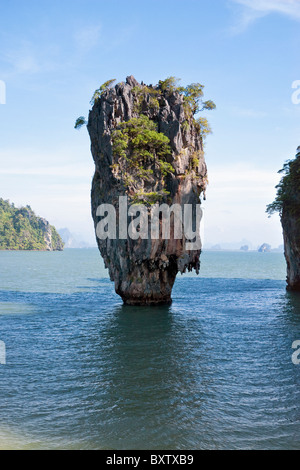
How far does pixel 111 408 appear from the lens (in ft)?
53.7

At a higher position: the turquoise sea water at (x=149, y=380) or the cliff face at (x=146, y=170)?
the cliff face at (x=146, y=170)

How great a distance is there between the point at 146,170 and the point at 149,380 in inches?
950

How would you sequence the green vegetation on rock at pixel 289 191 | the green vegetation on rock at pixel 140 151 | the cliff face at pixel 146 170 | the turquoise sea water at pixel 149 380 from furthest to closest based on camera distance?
the green vegetation on rock at pixel 289 191, the cliff face at pixel 146 170, the green vegetation on rock at pixel 140 151, the turquoise sea water at pixel 149 380

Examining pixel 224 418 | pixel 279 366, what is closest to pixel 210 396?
pixel 224 418

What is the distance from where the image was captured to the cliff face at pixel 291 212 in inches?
1996

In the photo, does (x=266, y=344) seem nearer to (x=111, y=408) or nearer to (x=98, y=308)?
(x=111, y=408)

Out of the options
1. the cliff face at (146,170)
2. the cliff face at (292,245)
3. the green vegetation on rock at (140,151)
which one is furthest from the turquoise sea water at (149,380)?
the cliff face at (292,245)

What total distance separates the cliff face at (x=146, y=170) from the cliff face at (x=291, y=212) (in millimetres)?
16400

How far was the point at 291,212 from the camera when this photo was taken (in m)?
51.4

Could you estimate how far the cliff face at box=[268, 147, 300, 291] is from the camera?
5069 cm

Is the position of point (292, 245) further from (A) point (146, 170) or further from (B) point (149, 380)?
(B) point (149, 380)

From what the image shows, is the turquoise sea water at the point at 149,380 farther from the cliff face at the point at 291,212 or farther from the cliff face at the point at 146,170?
the cliff face at the point at 291,212

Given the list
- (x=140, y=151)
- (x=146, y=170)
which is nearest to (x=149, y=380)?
(x=146, y=170)

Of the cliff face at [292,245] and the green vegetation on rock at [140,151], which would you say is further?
the cliff face at [292,245]
